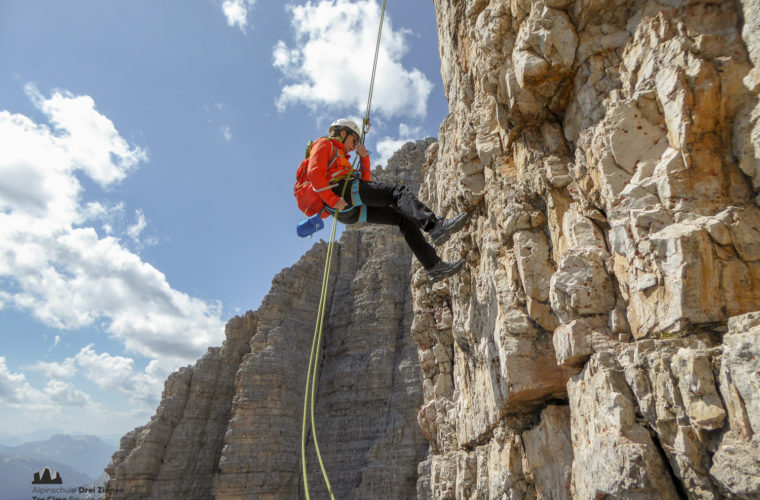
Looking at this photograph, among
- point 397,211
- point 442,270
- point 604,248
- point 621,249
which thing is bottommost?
point 621,249

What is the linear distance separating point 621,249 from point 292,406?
30.7 metres

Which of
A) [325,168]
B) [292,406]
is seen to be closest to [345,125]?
[325,168]

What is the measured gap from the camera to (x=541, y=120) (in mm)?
5742

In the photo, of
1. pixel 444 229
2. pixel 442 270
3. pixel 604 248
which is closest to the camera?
pixel 604 248

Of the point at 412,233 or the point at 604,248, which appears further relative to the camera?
the point at 412,233

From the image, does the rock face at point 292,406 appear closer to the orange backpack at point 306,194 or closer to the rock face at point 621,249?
the rock face at point 621,249

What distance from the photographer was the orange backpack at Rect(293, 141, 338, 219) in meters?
7.13

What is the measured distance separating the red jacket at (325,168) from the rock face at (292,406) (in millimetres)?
24446

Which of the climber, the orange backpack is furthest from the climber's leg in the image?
the orange backpack

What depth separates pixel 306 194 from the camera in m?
7.19

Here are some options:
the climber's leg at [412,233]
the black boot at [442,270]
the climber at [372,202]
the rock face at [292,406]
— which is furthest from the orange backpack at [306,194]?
the rock face at [292,406]

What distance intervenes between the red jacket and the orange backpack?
0.98ft

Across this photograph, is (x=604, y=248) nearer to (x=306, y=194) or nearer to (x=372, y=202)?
A: (x=372, y=202)

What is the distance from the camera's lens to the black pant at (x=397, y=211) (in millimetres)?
6309
